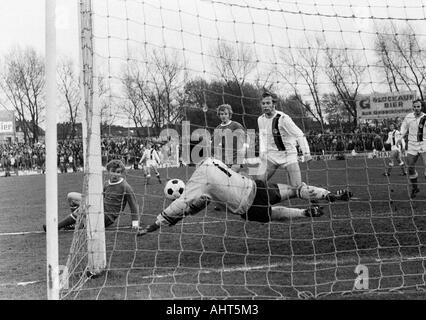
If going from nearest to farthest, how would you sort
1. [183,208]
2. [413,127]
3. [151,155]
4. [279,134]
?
[183,208] → [279,134] → [413,127] → [151,155]

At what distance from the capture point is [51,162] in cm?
395

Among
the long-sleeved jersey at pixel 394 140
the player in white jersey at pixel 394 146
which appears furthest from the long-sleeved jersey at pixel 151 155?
the long-sleeved jersey at pixel 394 140

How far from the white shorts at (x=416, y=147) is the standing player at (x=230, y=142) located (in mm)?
4200

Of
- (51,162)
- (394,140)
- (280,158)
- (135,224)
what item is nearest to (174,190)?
(135,224)

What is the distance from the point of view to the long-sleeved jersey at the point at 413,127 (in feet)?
33.3

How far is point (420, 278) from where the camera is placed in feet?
15.4

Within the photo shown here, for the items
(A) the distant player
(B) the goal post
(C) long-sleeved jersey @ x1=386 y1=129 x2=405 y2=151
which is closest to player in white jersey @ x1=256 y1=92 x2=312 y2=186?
(B) the goal post

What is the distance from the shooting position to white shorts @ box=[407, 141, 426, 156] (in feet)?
33.8

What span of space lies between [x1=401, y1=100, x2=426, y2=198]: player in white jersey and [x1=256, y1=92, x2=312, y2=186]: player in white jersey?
3.40m

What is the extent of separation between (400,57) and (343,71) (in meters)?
0.81

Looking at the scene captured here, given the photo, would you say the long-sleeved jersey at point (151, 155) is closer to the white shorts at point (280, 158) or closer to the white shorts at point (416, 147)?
the white shorts at point (416, 147)

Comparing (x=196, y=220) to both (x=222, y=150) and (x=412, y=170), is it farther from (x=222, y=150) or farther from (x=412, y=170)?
(x=412, y=170)

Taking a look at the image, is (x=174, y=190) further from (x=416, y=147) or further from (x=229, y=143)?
(x=416, y=147)
